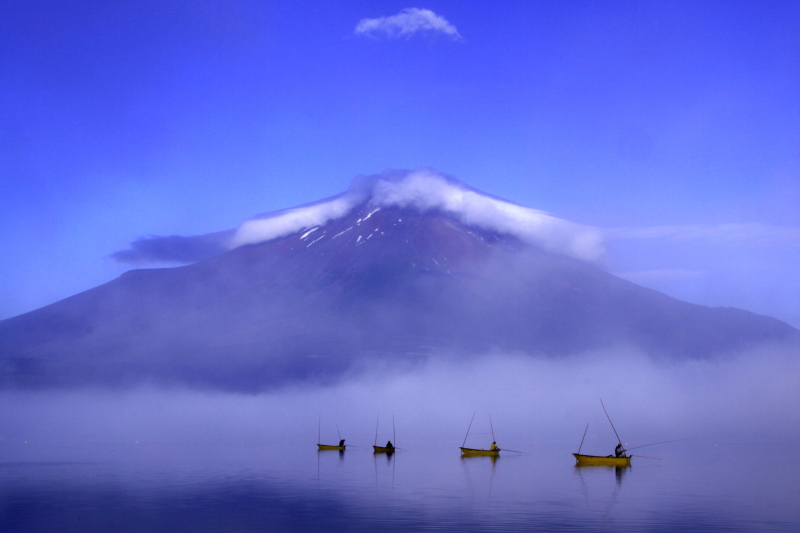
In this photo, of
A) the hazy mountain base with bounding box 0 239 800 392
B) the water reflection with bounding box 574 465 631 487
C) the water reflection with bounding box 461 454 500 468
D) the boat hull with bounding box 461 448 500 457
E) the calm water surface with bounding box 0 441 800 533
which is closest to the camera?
the calm water surface with bounding box 0 441 800 533

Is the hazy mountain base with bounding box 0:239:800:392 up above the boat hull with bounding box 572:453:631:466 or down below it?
above

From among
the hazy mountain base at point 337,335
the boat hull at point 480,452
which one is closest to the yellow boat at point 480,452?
the boat hull at point 480,452

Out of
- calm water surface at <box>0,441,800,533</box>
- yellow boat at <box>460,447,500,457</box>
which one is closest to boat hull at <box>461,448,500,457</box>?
yellow boat at <box>460,447,500,457</box>

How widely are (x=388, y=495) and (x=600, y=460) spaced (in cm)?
2271

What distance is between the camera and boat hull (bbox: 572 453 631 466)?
51.8m

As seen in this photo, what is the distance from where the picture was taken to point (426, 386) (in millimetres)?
173125

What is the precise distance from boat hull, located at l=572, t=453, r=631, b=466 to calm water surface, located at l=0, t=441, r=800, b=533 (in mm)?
778

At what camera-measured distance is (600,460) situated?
52875mm

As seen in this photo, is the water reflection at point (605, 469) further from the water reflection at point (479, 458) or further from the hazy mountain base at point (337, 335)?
the hazy mountain base at point (337, 335)

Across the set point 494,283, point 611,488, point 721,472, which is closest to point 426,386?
point 494,283

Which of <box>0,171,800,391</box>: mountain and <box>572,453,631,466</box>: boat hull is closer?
<box>572,453,631,466</box>: boat hull

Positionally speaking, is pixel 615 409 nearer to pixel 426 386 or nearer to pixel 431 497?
pixel 426 386

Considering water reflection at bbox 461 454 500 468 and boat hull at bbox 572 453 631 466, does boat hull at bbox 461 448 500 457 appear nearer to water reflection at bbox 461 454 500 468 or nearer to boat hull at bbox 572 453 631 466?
water reflection at bbox 461 454 500 468

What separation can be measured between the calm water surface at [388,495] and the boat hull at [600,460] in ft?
2.55
